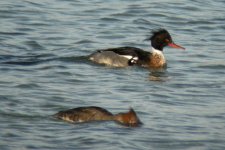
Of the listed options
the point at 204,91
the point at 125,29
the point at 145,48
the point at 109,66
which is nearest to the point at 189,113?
the point at 204,91

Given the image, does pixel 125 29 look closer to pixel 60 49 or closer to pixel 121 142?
pixel 60 49

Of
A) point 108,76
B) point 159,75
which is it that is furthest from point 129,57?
point 108,76

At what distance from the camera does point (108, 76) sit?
59.5 ft

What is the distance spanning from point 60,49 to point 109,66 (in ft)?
4.40

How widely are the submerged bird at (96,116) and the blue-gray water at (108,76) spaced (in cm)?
12

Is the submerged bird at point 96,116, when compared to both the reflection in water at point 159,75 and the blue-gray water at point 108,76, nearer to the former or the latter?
the blue-gray water at point 108,76

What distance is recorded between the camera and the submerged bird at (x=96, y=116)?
45.1 feet

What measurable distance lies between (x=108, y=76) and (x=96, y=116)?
4341 mm

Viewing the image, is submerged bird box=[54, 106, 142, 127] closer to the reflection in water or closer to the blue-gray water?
the blue-gray water

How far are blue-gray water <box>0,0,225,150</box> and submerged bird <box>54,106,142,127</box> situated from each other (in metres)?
0.12

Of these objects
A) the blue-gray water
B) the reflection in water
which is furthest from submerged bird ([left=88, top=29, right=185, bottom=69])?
the reflection in water

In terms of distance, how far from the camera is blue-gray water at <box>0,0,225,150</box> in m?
13.3

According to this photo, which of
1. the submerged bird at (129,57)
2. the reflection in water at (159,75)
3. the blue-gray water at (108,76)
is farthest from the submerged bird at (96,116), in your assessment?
the submerged bird at (129,57)

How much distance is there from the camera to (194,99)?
16.0 meters
